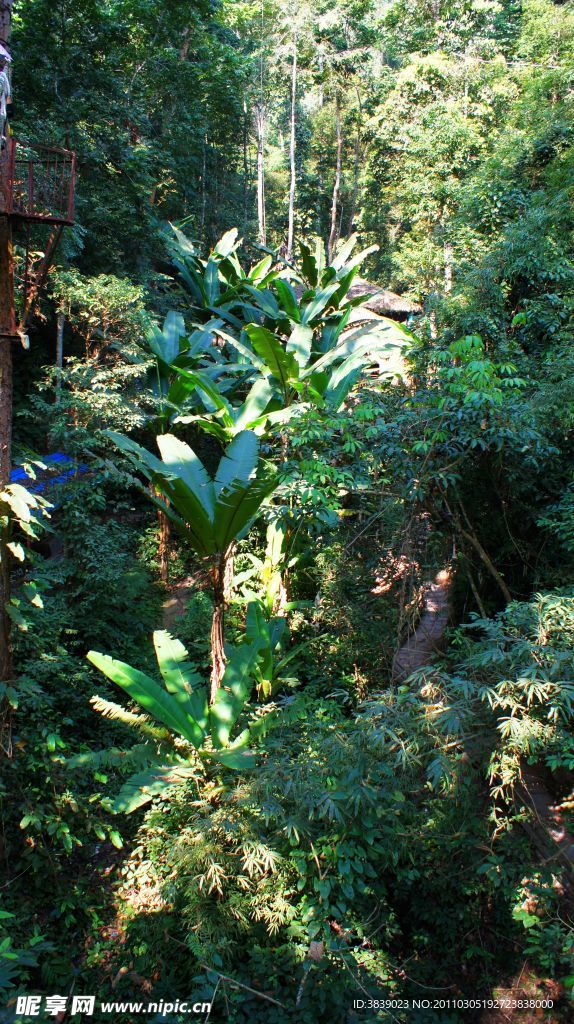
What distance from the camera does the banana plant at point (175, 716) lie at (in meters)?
3.38

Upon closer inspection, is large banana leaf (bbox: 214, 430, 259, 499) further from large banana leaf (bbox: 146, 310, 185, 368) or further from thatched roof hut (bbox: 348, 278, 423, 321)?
thatched roof hut (bbox: 348, 278, 423, 321)

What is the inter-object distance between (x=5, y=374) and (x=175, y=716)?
2.18m

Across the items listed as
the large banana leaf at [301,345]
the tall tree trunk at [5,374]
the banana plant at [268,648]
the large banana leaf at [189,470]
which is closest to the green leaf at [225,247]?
the large banana leaf at [301,345]

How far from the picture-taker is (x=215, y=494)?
3588 millimetres

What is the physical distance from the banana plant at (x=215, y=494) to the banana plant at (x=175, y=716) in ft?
0.46

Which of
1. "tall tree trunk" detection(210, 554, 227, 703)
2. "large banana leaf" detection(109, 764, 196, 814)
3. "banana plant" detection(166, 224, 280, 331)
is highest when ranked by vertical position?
"banana plant" detection(166, 224, 280, 331)

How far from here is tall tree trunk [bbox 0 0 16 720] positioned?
10.7ft

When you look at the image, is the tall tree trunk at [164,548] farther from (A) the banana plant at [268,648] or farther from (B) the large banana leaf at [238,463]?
(B) the large banana leaf at [238,463]

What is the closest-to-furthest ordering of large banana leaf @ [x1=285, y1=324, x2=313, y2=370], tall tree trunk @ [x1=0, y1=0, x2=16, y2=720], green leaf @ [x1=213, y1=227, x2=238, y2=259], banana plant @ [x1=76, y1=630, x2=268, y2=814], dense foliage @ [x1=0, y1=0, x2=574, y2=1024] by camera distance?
dense foliage @ [x1=0, y1=0, x2=574, y2=1024] < tall tree trunk @ [x1=0, y1=0, x2=16, y2=720] < banana plant @ [x1=76, y1=630, x2=268, y2=814] < large banana leaf @ [x1=285, y1=324, x2=313, y2=370] < green leaf @ [x1=213, y1=227, x2=238, y2=259]

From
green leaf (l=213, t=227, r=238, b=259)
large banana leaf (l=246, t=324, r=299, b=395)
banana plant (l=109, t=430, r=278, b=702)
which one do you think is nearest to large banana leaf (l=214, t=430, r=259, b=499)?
banana plant (l=109, t=430, r=278, b=702)

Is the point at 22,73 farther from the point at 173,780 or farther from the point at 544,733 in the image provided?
the point at 544,733

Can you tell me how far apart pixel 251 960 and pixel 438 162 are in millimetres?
12293

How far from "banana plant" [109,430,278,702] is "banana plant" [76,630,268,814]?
0.46 feet

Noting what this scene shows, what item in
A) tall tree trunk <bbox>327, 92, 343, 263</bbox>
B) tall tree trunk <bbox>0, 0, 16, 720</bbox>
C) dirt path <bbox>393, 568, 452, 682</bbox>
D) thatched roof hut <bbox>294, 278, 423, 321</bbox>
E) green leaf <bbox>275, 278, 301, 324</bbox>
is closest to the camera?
tall tree trunk <bbox>0, 0, 16, 720</bbox>
